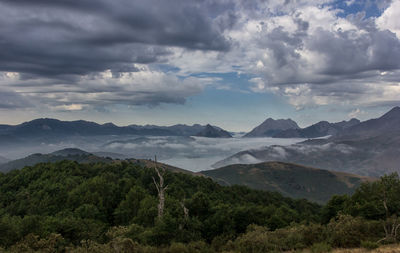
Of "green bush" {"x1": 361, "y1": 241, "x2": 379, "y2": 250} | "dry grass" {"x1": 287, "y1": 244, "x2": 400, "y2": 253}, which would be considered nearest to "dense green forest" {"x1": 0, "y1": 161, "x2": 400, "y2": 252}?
"green bush" {"x1": 361, "y1": 241, "x2": 379, "y2": 250}

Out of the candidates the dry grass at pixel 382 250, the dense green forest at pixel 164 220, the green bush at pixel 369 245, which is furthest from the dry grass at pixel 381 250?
the dense green forest at pixel 164 220

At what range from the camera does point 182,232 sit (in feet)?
134

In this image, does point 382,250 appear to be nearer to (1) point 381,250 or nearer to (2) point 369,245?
(1) point 381,250

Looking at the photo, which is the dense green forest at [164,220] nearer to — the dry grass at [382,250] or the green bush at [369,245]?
the green bush at [369,245]

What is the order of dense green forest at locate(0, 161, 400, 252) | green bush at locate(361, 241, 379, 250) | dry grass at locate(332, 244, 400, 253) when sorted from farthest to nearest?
1. dense green forest at locate(0, 161, 400, 252)
2. green bush at locate(361, 241, 379, 250)
3. dry grass at locate(332, 244, 400, 253)

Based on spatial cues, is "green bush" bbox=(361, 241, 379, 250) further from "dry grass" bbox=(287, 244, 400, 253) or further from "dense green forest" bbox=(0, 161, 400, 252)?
"dry grass" bbox=(287, 244, 400, 253)

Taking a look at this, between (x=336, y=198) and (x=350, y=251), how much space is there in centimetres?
5703

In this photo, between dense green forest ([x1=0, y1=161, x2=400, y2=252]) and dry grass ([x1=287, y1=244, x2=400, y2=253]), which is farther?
dense green forest ([x1=0, y1=161, x2=400, y2=252])

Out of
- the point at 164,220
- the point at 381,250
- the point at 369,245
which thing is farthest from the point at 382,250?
the point at 164,220

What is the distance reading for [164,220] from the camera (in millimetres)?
40344

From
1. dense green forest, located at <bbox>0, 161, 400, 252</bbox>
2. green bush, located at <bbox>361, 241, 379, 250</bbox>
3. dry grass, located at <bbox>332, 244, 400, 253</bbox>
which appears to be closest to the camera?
dry grass, located at <bbox>332, 244, 400, 253</bbox>

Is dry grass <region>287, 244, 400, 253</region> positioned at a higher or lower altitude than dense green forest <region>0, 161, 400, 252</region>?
higher

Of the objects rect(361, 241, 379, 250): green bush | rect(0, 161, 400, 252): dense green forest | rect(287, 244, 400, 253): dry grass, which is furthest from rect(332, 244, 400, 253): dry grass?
rect(0, 161, 400, 252): dense green forest

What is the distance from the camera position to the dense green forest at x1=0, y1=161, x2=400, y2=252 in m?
33.2
